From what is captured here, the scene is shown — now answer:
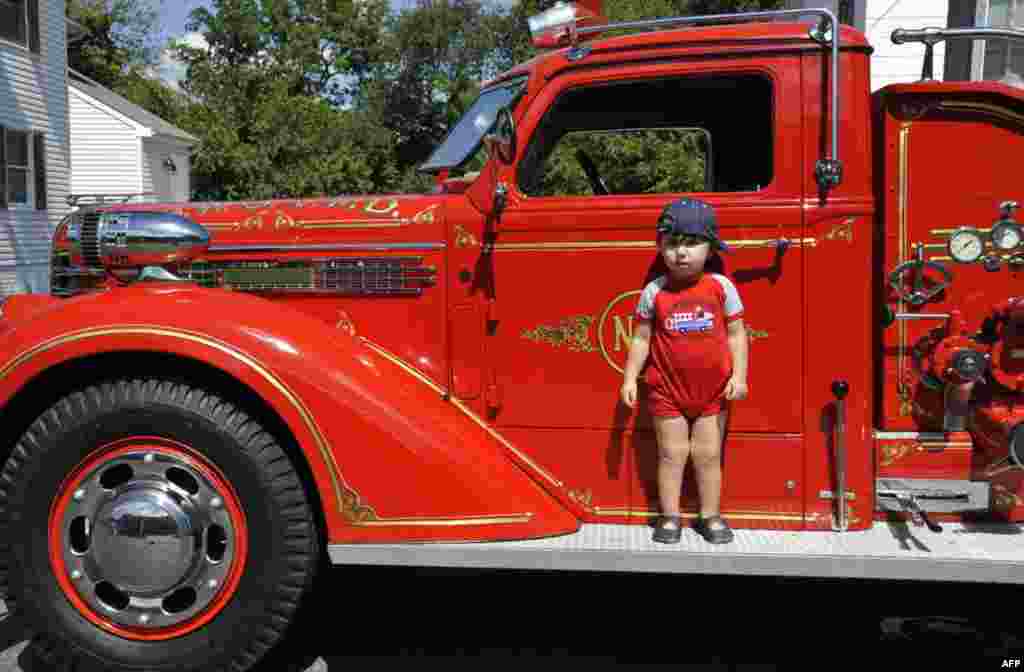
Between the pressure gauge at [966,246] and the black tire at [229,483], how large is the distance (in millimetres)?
2413

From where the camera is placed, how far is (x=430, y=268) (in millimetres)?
3699

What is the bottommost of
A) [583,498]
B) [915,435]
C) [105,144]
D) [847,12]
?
[583,498]

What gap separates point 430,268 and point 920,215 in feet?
5.78

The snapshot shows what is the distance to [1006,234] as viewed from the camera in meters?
3.46

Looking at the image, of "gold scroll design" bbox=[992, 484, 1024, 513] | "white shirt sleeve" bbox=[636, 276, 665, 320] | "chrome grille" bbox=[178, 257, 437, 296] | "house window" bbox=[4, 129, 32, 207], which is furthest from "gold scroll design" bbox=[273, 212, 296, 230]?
"house window" bbox=[4, 129, 32, 207]

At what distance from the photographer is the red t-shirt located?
3.36 meters

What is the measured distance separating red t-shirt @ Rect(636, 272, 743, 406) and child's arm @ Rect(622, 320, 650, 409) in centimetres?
5

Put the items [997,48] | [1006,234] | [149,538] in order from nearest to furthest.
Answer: [149,538], [1006,234], [997,48]

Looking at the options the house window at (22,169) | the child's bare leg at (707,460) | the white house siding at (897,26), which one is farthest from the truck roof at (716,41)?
the house window at (22,169)

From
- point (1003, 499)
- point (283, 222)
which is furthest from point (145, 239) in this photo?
point (1003, 499)

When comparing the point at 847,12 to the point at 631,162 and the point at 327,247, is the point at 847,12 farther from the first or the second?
the point at 327,247

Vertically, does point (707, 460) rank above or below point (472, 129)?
below

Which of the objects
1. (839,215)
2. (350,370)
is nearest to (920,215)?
(839,215)

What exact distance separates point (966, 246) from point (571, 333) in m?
1.41
